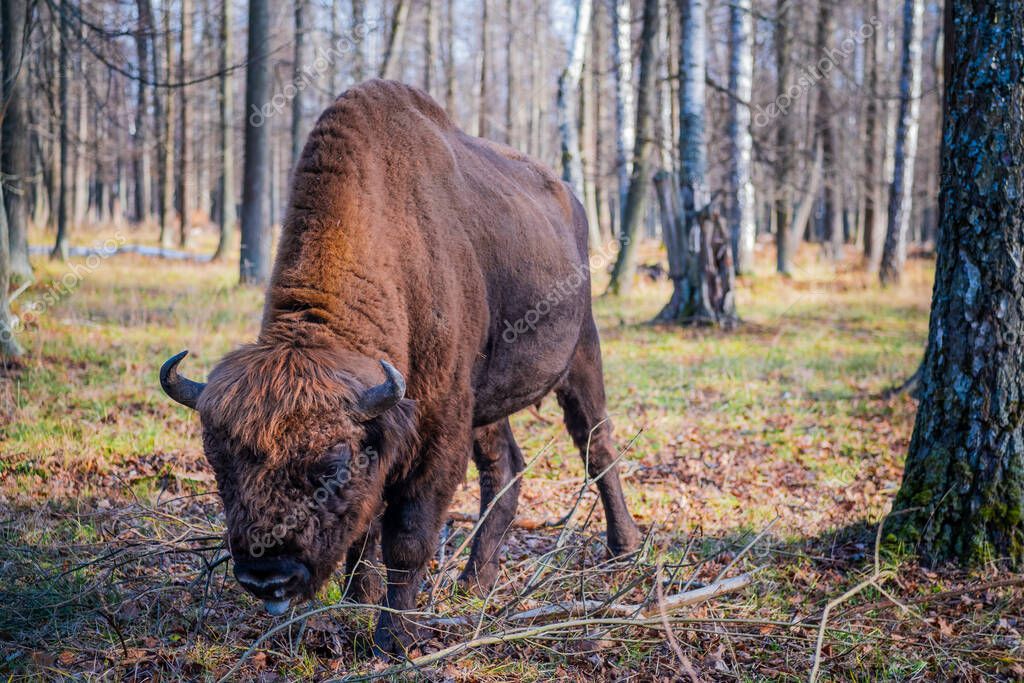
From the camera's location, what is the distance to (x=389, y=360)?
3.52m

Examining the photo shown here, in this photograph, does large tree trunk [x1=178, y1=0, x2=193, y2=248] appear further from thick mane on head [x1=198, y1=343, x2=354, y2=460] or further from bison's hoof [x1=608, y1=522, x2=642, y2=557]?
thick mane on head [x1=198, y1=343, x2=354, y2=460]

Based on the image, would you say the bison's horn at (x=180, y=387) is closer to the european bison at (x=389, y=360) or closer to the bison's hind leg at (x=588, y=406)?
the european bison at (x=389, y=360)

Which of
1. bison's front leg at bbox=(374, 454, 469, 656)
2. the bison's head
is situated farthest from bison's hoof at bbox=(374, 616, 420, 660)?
the bison's head

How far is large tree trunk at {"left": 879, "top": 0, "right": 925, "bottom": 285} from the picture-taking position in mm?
17906

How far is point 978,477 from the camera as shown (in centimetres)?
435

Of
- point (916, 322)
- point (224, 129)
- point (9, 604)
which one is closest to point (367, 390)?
point (9, 604)

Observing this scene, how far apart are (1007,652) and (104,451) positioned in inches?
213

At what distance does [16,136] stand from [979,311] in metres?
11.6

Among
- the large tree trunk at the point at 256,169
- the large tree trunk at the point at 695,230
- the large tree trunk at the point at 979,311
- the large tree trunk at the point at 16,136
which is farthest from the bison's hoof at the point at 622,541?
the large tree trunk at the point at 256,169

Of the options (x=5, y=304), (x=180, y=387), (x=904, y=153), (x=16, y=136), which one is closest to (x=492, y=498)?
(x=180, y=387)

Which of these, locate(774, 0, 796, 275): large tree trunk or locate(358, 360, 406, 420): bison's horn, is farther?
locate(774, 0, 796, 275): large tree trunk

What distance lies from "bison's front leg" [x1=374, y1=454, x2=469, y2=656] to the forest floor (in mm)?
117

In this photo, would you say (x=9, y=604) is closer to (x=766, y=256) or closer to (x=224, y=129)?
(x=224, y=129)

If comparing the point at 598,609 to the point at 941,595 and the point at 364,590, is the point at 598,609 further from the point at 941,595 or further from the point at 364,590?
the point at 941,595
